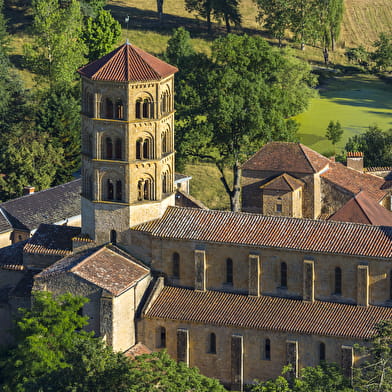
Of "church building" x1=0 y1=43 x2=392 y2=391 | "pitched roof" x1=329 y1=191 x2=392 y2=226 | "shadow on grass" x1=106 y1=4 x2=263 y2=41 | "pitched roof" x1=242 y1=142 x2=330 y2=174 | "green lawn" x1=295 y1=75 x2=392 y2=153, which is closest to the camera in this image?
"church building" x1=0 y1=43 x2=392 y2=391

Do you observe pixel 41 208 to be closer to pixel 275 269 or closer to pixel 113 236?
pixel 113 236

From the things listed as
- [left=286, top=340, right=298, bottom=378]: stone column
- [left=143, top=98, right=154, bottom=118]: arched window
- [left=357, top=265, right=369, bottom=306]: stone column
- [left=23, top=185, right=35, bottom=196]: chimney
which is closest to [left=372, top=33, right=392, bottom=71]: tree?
[left=23, top=185, right=35, bottom=196]: chimney

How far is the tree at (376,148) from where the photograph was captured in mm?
111250

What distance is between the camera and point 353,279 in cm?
7194

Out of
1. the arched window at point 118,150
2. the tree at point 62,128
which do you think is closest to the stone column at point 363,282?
the arched window at point 118,150

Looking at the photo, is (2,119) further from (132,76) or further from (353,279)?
(353,279)

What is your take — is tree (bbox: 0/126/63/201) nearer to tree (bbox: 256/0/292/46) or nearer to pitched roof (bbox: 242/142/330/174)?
pitched roof (bbox: 242/142/330/174)

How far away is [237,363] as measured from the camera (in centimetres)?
7212

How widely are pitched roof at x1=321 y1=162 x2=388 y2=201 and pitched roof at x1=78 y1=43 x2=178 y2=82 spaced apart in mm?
23464

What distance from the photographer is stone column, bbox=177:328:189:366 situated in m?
72.8

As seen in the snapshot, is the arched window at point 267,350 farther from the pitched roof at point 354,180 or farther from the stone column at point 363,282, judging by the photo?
the pitched roof at point 354,180

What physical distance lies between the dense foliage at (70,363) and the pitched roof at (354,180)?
97.3ft

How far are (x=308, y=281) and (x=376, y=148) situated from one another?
138 ft

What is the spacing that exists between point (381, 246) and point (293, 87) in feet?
172
